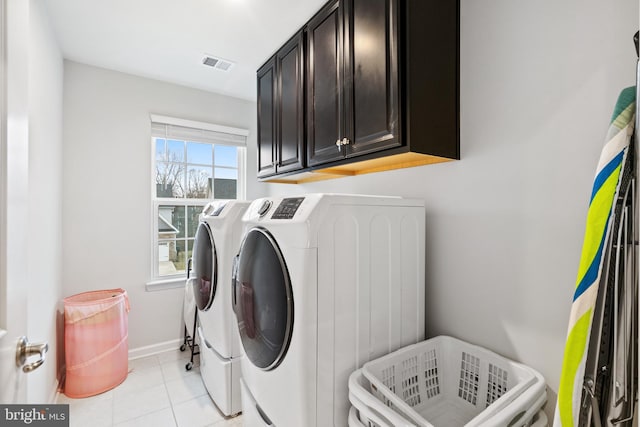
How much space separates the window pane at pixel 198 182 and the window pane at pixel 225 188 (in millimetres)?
75

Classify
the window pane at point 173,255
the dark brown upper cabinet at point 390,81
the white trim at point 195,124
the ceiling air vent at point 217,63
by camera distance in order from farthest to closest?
the window pane at point 173,255, the white trim at point 195,124, the ceiling air vent at point 217,63, the dark brown upper cabinet at point 390,81

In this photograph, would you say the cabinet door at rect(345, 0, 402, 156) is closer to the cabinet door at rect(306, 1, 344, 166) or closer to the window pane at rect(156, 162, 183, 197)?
the cabinet door at rect(306, 1, 344, 166)

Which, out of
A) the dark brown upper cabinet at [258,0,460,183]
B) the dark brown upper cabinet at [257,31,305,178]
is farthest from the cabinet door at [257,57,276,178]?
the dark brown upper cabinet at [258,0,460,183]

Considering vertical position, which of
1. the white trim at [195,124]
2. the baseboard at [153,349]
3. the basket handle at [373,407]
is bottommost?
the baseboard at [153,349]

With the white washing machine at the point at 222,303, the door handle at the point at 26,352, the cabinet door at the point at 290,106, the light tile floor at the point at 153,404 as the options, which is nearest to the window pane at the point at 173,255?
the light tile floor at the point at 153,404

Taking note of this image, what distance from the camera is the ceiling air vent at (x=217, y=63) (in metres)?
2.43

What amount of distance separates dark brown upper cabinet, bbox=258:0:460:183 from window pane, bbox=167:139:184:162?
192 cm

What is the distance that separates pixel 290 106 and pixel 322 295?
1.43 m

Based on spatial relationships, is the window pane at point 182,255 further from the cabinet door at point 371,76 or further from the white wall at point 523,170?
the white wall at point 523,170

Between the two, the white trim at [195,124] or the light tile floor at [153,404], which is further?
the white trim at [195,124]

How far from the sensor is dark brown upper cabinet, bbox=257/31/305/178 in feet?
6.45

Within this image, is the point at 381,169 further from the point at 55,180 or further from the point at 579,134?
the point at 55,180

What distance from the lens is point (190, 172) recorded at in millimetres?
3090

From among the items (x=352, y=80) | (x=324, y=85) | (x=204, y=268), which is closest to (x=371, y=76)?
(x=352, y=80)
